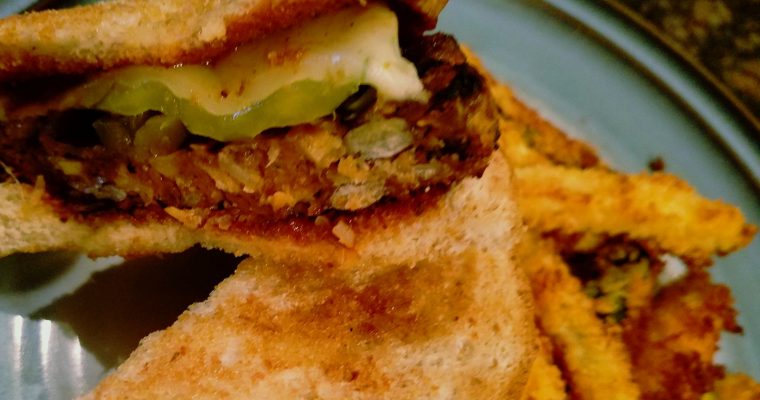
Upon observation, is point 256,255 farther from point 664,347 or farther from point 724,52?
point 724,52

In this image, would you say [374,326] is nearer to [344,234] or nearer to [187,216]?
[344,234]

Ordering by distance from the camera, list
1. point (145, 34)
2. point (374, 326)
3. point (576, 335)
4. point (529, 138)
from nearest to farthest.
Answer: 1. point (145, 34)
2. point (374, 326)
3. point (576, 335)
4. point (529, 138)

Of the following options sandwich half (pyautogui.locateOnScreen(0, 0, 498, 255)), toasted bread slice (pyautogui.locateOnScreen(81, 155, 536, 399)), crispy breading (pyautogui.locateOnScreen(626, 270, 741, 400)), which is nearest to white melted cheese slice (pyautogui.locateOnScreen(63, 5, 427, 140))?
sandwich half (pyautogui.locateOnScreen(0, 0, 498, 255))

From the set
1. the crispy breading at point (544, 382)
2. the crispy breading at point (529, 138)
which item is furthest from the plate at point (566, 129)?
the crispy breading at point (544, 382)

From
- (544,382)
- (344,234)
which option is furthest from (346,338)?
(544,382)

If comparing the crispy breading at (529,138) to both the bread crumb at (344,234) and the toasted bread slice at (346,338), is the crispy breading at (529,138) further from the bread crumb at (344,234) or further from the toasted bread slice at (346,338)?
the bread crumb at (344,234)

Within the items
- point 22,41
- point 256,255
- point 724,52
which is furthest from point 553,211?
point 22,41
